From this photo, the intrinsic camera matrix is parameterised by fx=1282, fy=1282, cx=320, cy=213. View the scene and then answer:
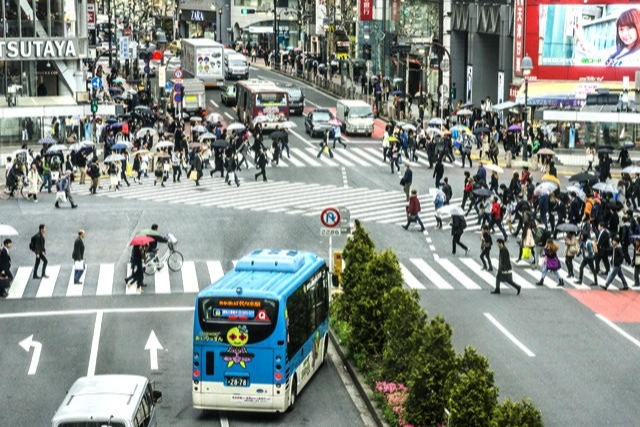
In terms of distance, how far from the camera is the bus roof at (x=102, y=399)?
1836 cm

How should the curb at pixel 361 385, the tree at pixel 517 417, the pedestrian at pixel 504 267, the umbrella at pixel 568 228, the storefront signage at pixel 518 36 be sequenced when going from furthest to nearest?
the storefront signage at pixel 518 36, the umbrella at pixel 568 228, the pedestrian at pixel 504 267, the curb at pixel 361 385, the tree at pixel 517 417

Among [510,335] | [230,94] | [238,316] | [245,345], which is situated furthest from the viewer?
[230,94]

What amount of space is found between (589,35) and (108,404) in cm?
5757

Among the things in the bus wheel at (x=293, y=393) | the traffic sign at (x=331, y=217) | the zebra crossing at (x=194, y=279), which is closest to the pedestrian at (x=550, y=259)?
the zebra crossing at (x=194, y=279)

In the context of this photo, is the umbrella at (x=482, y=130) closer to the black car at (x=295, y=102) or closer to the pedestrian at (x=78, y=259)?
the black car at (x=295, y=102)

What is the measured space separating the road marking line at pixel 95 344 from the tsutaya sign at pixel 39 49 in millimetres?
39148

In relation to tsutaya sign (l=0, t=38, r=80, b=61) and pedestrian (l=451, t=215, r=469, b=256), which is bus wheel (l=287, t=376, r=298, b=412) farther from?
tsutaya sign (l=0, t=38, r=80, b=61)

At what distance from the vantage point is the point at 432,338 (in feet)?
68.1

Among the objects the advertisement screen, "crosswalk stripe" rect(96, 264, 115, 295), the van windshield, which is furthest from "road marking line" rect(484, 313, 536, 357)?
the advertisement screen

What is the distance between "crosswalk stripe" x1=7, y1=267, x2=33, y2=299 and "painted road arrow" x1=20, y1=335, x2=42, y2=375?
4.75 metres

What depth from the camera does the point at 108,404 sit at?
61.4 feet

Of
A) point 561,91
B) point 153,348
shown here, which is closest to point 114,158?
point 153,348

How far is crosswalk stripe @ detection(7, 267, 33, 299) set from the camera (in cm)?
3362

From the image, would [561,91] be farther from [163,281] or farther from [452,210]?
[163,281]
